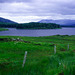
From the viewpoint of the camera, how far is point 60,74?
1215cm

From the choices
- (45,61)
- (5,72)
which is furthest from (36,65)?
(5,72)

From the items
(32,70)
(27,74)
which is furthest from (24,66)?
(27,74)

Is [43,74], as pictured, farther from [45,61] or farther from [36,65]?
[45,61]

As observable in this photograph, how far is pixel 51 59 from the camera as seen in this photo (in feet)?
61.9

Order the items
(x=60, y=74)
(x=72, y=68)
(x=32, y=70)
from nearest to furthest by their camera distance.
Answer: (x=60, y=74) → (x=72, y=68) → (x=32, y=70)

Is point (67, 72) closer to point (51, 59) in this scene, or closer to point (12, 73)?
point (12, 73)

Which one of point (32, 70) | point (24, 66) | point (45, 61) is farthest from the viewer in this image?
point (45, 61)

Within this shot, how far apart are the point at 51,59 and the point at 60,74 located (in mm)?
6717

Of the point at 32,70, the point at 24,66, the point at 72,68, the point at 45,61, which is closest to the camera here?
the point at 72,68

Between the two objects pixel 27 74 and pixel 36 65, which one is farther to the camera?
pixel 36 65

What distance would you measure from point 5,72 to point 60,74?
5.36 m

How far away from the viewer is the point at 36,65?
1584 cm

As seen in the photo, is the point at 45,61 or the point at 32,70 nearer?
the point at 32,70

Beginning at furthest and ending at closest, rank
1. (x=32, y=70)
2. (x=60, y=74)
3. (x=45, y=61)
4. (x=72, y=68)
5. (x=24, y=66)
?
(x=45, y=61), (x=24, y=66), (x=32, y=70), (x=72, y=68), (x=60, y=74)
